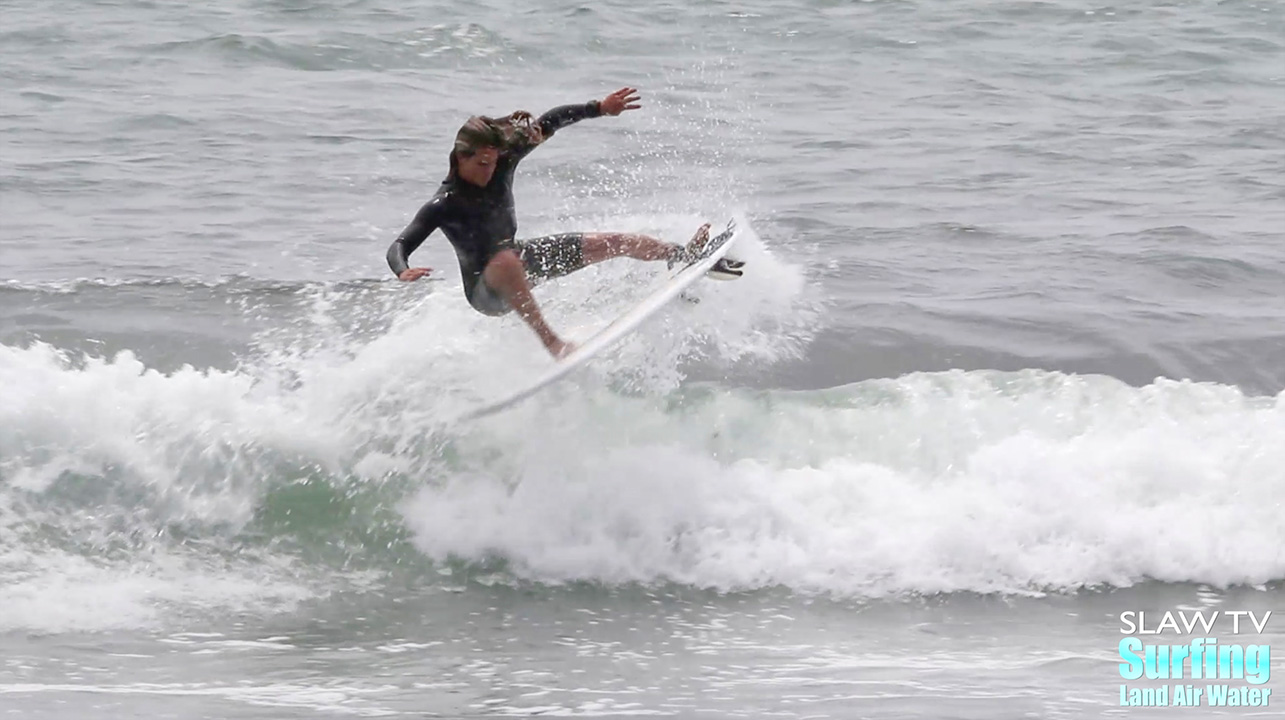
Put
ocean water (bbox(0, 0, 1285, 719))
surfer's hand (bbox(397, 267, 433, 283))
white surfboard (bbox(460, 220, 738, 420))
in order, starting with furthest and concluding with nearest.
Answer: white surfboard (bbox(460, 220, 738, 420)) → surfer's hand (bbox(397, 267, 433, 283)) → ocean water (bbox(0, 0, 1285, 719))

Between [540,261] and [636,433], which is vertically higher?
[540,261]

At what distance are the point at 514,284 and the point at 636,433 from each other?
4.46 ft

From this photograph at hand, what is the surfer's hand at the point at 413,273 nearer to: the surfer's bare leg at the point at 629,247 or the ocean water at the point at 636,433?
the surfer's bare leg at the point at 629,247

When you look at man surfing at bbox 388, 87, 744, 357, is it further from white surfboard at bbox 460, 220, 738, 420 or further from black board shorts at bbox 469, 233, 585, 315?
white surfboard at bbox 460, 220, 738, 420

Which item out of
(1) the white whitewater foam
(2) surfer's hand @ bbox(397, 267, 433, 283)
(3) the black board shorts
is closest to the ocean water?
(1) the white whitewater foam

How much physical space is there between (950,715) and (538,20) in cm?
1622

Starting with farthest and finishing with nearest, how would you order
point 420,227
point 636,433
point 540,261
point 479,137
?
point 636,433 < point 540,261 < point 420,227 < point 479,137

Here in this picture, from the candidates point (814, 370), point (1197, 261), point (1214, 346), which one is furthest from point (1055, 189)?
point (814, 370)

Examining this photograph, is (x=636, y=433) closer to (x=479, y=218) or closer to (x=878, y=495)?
(x=878, y=495)

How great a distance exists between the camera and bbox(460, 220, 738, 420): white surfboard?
8109mm

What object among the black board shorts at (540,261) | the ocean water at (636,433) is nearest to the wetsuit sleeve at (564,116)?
the black board shorts at (540,261)

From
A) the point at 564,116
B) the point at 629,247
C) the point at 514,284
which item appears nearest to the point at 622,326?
the point at 629,247

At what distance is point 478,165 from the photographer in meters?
7.68

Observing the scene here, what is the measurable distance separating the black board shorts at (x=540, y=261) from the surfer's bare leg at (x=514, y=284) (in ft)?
0.16
